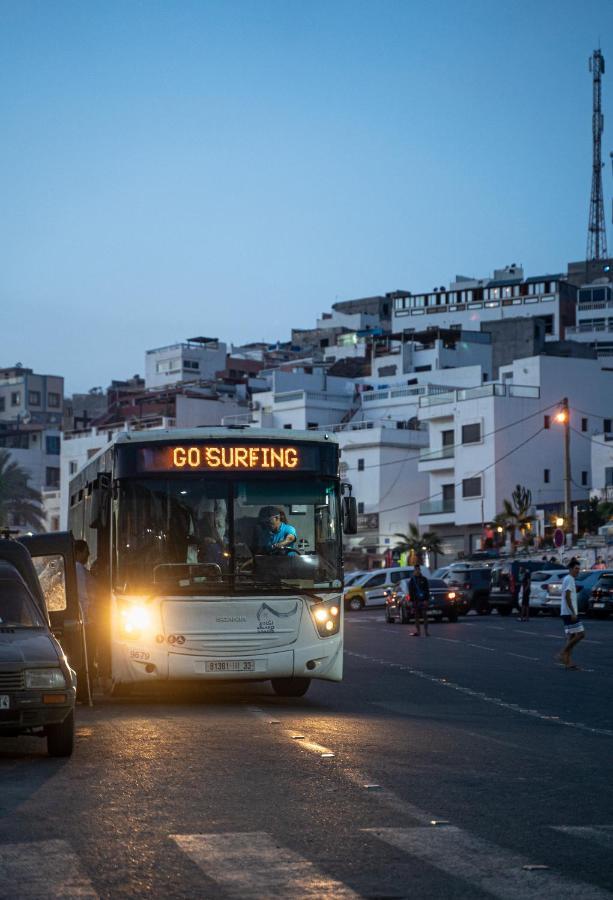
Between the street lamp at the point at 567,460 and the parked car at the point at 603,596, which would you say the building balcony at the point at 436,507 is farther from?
the parked car at the point at 603,596

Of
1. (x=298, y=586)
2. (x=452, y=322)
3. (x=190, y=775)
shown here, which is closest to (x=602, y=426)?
(x=452, y=322)

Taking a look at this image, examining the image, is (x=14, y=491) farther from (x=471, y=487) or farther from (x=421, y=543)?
(x=471, y=487)

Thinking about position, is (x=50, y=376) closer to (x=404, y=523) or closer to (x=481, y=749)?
(x=404, y=523)

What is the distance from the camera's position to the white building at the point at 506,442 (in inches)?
3428

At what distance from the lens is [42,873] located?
7.60m

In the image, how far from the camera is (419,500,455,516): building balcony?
9000cm

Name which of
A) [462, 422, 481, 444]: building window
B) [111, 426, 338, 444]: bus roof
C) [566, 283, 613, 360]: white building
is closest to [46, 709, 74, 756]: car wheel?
[111, 426, 338, 444]: bus roof

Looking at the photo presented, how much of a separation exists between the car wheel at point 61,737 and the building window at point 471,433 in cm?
7655

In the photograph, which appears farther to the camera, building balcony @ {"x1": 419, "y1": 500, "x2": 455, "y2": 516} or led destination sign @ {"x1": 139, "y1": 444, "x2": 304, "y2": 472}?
building balcony @ {"x1": 419, "y1": 500, "x2": 455, "y2": 516}

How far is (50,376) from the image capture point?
141875 millimetres

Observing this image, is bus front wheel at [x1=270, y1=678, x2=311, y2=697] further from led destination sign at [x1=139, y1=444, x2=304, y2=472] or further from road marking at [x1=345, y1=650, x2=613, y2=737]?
led destination sign at [x1=139, y1=444, x2=304, y2=472]

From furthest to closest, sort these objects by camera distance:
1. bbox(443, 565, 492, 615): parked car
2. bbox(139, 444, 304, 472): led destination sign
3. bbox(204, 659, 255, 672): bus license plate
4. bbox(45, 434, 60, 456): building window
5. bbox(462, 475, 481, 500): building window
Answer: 1. bbox(45, 434, 60, 456): building window
2. bbox(462, 475, 481, 500): building window
3. bbox(443, 565, 492, 615): parked car
4. bbox(139, 444, 304, 472): led destination sign
5. bbox(204, 659, 255, 672): bus license plate

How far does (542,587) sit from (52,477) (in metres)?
80.0

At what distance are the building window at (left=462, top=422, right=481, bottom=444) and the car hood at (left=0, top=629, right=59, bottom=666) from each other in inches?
3005
